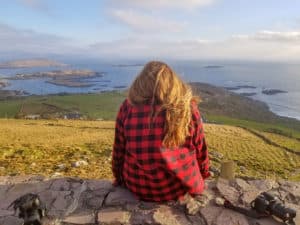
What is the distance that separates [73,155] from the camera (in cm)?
924

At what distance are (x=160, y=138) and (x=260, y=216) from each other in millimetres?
1395

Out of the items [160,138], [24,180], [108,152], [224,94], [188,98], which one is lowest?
[224,94]

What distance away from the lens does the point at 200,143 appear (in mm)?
3789

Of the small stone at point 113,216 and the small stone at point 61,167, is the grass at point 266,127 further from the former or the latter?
the small stone at point 113,216

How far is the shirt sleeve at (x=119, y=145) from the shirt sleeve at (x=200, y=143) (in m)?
0.77

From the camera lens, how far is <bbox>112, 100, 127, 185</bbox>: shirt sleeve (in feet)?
12.4

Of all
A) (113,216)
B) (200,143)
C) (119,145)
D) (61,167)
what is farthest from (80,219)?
(61,167)

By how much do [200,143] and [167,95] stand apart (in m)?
0.79

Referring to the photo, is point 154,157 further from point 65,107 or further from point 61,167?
point 65,107

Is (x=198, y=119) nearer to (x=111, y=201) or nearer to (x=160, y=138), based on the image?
(x=160, y=138)

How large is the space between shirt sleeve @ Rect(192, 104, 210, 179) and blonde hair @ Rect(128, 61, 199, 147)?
19 centimetres

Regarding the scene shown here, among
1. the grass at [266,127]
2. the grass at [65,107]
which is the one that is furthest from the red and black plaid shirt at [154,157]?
the grass at [65,107]

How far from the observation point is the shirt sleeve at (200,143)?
363cm

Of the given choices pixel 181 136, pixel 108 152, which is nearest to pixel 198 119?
pixel 181 136
